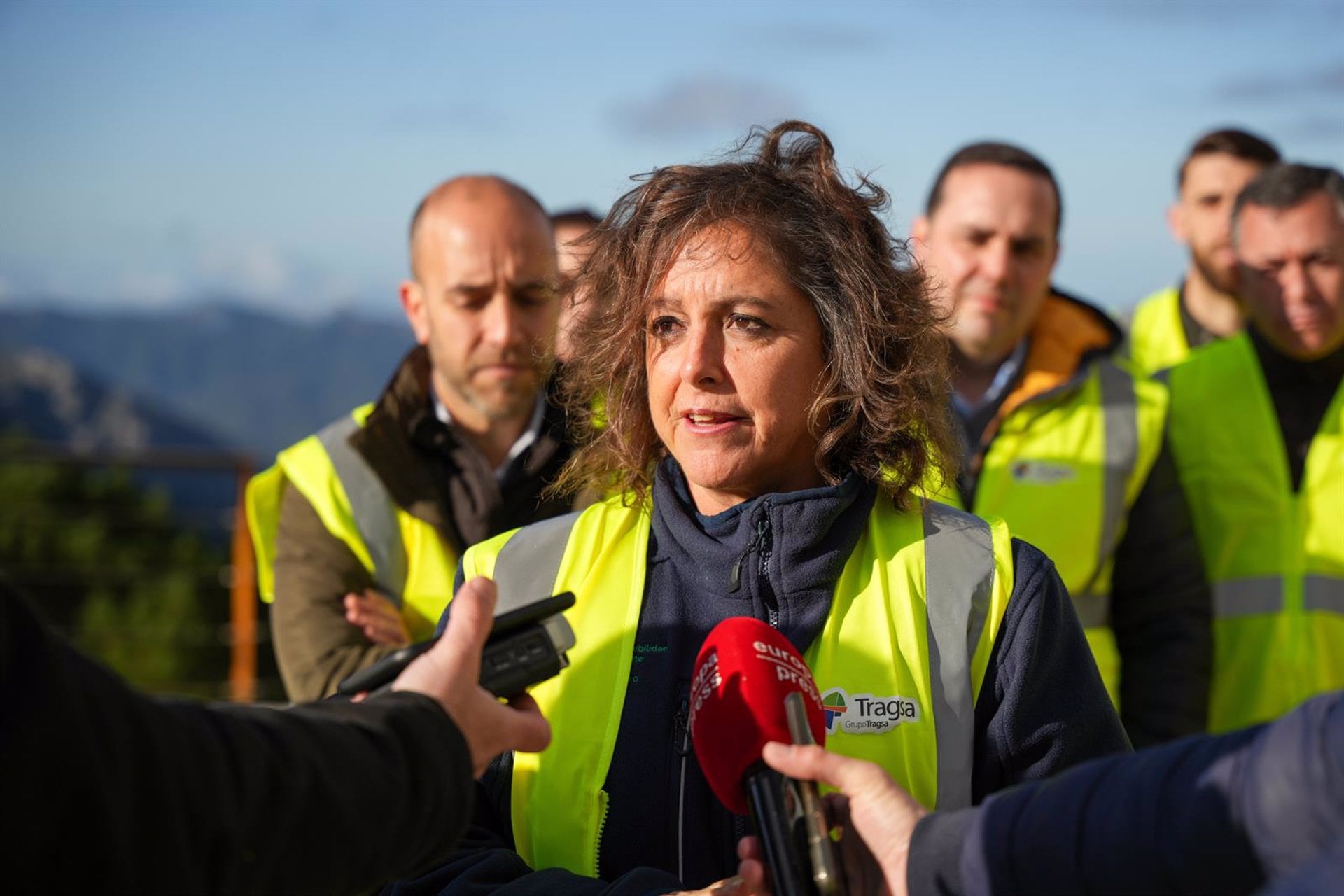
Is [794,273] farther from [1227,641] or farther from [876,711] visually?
[1227,641]

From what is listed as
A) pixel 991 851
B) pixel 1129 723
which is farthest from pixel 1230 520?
pixel 991 851

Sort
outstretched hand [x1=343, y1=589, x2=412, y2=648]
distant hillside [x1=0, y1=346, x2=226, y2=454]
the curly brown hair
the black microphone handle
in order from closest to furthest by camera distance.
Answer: the black microphone handle
the curly brown hair
outstretched hand [x1=343, y1=589, x2=412, y2=648]
distant hillside [x1=0, y1=346, x2=226, y2=454]

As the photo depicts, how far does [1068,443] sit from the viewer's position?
14.6 ft

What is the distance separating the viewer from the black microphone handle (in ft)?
6.71

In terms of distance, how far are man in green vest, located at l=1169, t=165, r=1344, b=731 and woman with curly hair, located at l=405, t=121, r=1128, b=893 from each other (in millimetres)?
1944

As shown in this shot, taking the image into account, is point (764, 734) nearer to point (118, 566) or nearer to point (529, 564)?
point (529, 564)

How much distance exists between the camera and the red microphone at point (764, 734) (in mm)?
2061

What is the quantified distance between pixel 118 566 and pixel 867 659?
58.8 ft

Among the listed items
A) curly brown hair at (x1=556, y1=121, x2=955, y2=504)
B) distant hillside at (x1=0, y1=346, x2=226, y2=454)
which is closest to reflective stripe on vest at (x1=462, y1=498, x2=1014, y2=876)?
curly brown hair at (x1=556, y1=121, x2=955, y2=504)

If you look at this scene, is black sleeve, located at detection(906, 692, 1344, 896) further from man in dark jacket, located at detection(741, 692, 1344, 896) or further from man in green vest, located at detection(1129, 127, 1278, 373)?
man in green vest, located at detection(1129, 127, 1278, 373)

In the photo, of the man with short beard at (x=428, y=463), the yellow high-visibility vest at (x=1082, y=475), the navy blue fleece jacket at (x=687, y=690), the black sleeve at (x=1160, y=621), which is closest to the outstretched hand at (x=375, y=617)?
the man with short beard at (x=428, y=463)

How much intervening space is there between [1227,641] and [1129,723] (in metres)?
0.50

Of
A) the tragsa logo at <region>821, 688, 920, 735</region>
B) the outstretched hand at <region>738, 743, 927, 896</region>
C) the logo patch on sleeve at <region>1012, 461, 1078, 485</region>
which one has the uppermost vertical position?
the logo patch on sleeve at <region>1012, 461, 1078, 485</region>

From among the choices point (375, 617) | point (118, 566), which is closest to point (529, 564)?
point (375, 617)
